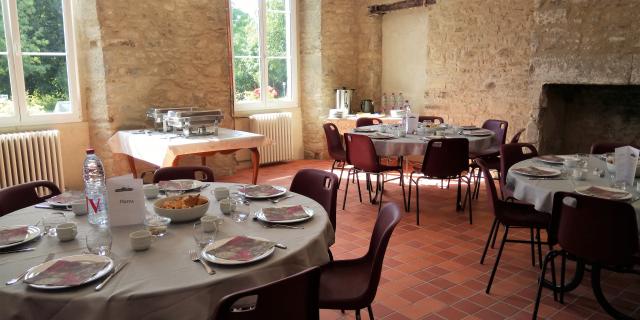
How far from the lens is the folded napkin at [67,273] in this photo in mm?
1641

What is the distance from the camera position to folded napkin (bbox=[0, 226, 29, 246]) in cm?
201

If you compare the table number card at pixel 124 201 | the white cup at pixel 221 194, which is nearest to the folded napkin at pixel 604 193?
the white cup at pixel 221 194

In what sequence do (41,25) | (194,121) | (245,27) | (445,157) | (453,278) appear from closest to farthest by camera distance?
(453,278)
(445,157)
(194,121)
(41,25)
(245,27)

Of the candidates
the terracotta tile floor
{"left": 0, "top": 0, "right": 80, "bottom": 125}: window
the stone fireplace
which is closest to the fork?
the terracotta tile floor

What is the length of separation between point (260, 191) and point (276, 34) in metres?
5.46

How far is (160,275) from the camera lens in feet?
5.58

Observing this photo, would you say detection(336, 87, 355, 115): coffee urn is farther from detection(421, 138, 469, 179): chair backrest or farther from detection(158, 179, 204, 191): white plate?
detection(158, 179, 204, 191): white plate

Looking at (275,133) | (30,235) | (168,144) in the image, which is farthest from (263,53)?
(30,235)

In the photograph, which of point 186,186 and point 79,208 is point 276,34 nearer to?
point 186,186

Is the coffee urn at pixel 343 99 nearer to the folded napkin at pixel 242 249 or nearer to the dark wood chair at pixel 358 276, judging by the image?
the dark wood chair at pixel 358 276

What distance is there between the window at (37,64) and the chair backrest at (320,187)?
12.6 ft

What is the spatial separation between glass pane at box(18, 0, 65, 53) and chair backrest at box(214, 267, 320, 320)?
5004 millimetres

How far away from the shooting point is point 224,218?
2.36 m

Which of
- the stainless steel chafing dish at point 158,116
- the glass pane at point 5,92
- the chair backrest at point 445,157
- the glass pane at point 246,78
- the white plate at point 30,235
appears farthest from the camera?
the glass pane at point 246,78
